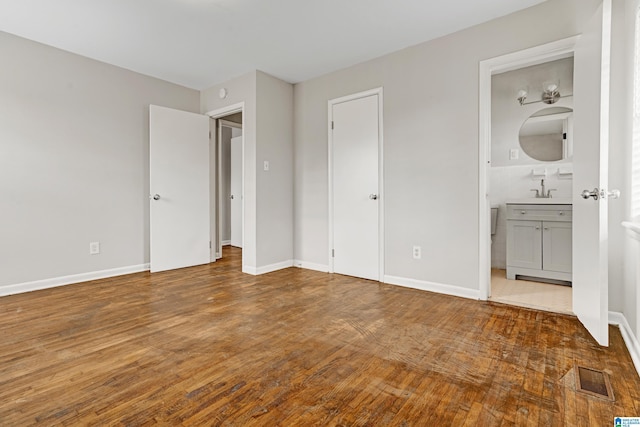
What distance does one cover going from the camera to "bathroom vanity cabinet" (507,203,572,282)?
3.29 m

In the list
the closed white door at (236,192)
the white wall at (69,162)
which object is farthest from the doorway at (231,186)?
the white wall at (69,162)

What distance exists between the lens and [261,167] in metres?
3.91

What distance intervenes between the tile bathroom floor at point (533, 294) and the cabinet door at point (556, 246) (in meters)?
0.21

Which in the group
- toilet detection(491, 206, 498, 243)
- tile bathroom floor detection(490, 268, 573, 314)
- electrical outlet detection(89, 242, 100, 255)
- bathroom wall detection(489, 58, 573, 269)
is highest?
bathroom wall detection(489, 58, 573, 269)

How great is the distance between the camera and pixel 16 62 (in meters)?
3.08

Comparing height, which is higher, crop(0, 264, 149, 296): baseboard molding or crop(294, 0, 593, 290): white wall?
crop(294, 0, 593, 290): white wall

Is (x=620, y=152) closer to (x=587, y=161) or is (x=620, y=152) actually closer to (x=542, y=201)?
(x=587, y=161)

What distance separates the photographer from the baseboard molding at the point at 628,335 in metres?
1.69

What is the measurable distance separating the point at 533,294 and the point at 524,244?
721 millimetres

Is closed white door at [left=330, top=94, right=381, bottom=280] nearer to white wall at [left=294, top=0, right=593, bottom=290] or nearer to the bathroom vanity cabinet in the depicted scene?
white wall at [left=294, top=0, right=593, bottom=290]

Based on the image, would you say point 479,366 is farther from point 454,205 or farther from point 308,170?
point 308,170

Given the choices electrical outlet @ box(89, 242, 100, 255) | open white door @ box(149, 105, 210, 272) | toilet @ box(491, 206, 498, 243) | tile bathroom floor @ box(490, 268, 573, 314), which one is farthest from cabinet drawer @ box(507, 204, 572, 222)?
electrical outlet @ box(89, 242, 100, 255)

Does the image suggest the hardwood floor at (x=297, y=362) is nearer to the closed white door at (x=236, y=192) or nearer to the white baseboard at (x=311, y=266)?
the white baseboard at (x=311, y=266)

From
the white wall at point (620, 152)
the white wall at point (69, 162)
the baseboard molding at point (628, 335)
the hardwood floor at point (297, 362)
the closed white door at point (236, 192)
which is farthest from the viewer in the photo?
the closed white door at point (236, 192)
